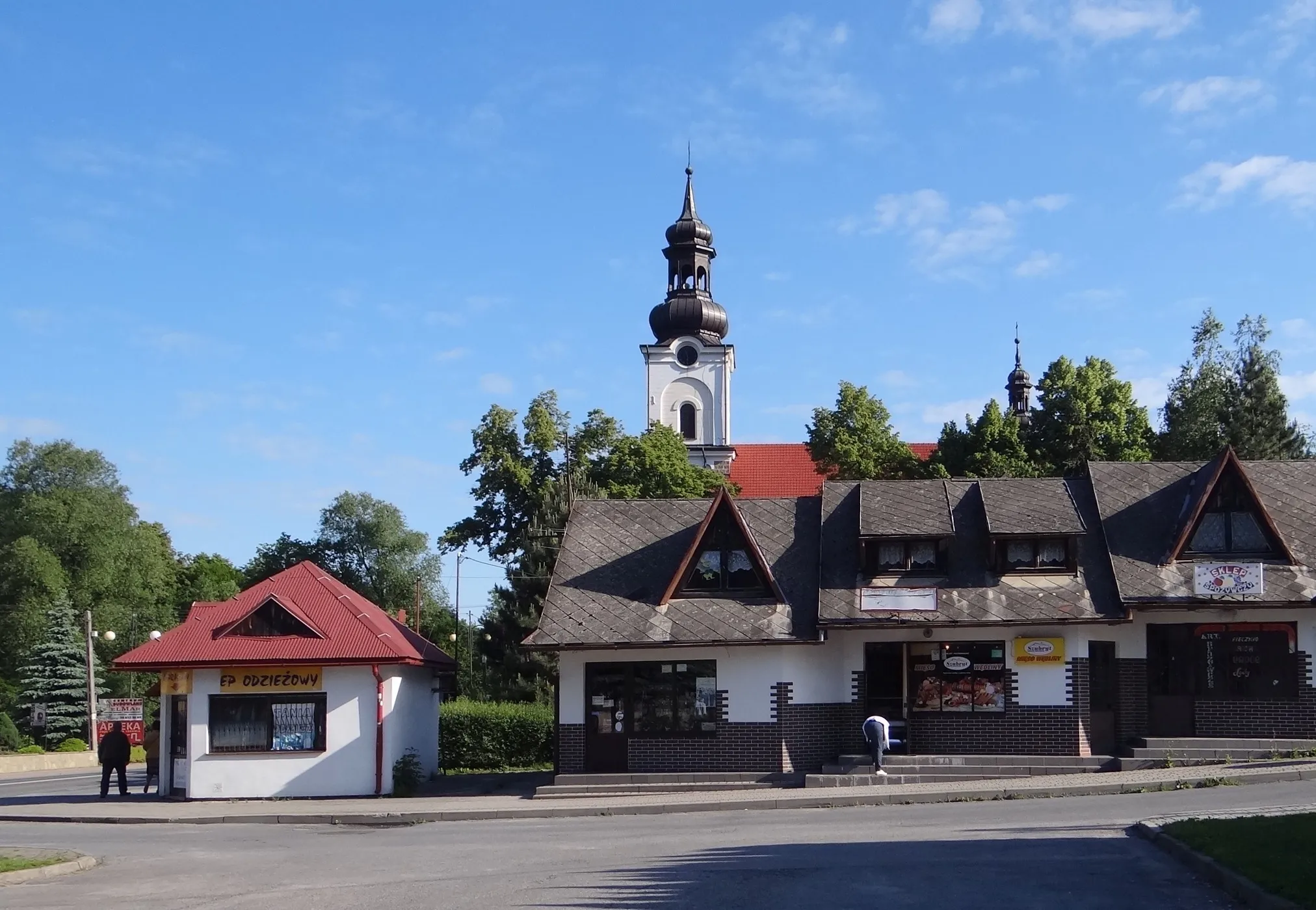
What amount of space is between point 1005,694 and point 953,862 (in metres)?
12.9

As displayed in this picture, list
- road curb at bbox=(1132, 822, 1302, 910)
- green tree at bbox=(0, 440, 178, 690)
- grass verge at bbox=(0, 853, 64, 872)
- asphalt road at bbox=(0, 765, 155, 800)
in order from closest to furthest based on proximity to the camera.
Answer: road curb at bbox=(1132, 822, 1302, 910)
grass verge at bbox=(0, 853, 64, 872)
asphalt road at bbox=(0, 765, 155, 800)
green tree at bbox=(0, 440, 178, 690)

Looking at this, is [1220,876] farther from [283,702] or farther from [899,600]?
[283,702]

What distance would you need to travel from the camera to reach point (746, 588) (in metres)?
28.1

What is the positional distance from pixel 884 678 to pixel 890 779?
8.64 feet

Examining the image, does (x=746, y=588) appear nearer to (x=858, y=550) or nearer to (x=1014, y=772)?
(x=858, y=550)

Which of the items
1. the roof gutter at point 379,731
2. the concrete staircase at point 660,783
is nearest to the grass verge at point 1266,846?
the concrete staircase at point 660,783

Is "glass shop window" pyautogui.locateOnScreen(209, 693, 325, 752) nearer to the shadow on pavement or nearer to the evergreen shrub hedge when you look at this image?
the evergreen shrub hedge

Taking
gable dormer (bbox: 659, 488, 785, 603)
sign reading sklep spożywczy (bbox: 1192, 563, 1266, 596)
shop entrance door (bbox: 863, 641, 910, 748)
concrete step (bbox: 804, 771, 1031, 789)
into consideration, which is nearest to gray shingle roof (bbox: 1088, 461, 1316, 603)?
sign reading sklep spożywczy (bbox: 1192, 563, 1266, 596)

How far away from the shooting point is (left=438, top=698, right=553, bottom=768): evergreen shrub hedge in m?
34.9

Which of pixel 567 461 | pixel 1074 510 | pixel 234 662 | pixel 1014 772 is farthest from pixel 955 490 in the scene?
pixel 567 461

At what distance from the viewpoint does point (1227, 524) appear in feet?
89.7

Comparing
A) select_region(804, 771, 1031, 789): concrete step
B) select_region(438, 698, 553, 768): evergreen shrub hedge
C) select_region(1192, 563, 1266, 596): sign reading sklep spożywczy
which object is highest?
select_region(1192, 563, 1266, 596): sign reading sklep spożywczy

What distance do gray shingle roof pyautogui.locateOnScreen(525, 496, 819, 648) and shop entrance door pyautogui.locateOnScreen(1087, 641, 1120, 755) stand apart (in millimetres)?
5392

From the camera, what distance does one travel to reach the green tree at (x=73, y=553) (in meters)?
67.8
